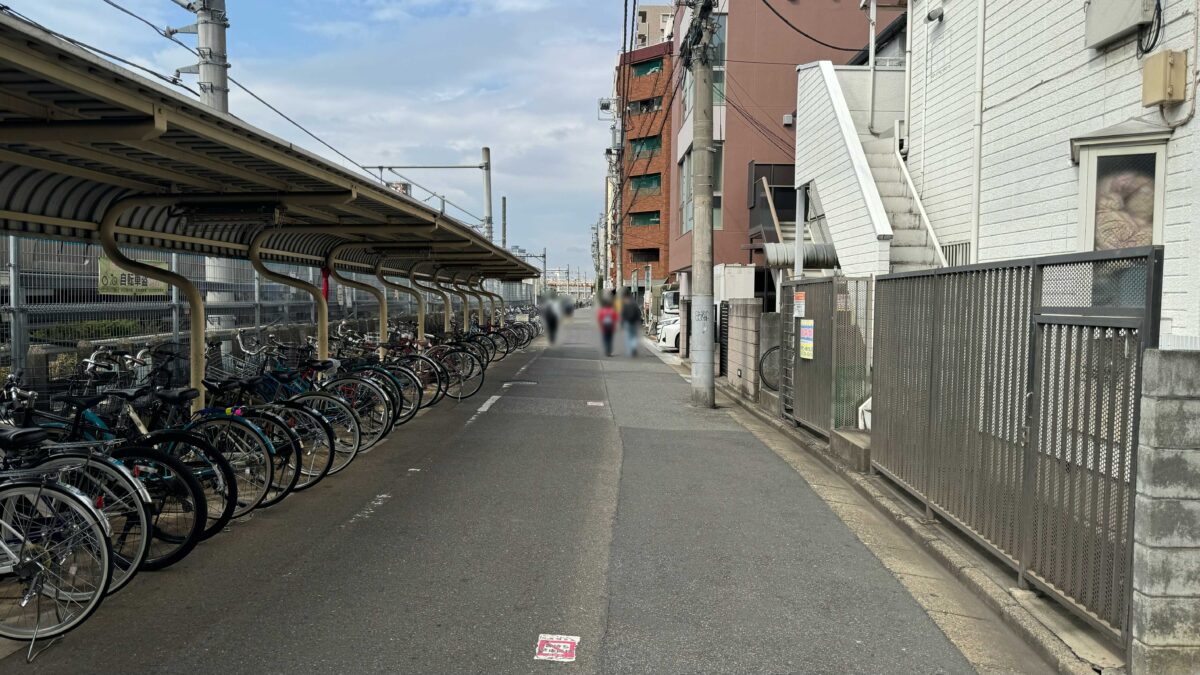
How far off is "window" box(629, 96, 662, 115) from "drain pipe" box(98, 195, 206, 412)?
3566 cm

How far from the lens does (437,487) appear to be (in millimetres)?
7141

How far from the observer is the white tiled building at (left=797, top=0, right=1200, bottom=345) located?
6.50 metres

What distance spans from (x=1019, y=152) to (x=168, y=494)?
8.77 m

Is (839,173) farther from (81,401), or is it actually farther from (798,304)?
(81,401)

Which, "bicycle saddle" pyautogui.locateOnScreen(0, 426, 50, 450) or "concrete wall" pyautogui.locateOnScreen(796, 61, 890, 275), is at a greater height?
"concrete wall" pyautogui.locateOnScreen(796, 61, 890, 275)

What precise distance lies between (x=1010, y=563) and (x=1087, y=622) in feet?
2.45

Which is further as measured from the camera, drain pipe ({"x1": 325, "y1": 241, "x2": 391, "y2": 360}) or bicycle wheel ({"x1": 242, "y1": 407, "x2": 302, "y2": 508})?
drain pipe ({"x1": 325, "y1": 241, "x2": 391, "y2": 360})

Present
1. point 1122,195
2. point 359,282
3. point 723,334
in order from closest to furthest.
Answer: point 1122,195 < point 359,282 < point 723,334

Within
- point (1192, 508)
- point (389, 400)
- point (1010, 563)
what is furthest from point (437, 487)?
point (1192, 508)

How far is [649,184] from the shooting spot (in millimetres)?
47875

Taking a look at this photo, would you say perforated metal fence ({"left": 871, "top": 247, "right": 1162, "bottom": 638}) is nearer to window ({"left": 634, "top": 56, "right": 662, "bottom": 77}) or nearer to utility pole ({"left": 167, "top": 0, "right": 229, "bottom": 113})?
utility pole ({"left": 167, "top": 0, "right": 229, "bottom": 113})

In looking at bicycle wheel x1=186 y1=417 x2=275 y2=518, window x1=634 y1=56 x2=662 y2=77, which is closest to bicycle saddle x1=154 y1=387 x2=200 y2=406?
bicycle wheel x1=186 y1=417 x2=275 y2=518

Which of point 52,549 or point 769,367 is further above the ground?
point 769,367

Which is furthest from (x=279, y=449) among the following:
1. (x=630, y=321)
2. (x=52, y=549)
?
(x=630, y=321)
